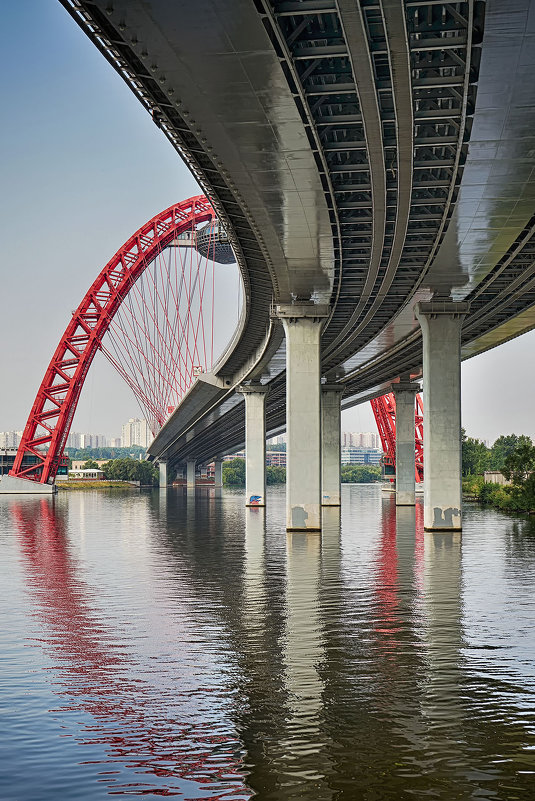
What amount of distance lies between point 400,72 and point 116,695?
15.1m

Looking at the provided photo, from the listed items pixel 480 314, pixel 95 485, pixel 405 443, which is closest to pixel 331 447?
pixel 405 443

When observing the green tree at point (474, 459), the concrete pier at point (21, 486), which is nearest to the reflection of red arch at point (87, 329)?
the concrete pier at point (21, 486)

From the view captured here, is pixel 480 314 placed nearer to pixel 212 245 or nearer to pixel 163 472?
pixel 212 245

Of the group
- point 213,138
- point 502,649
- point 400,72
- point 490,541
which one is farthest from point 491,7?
point 490,541

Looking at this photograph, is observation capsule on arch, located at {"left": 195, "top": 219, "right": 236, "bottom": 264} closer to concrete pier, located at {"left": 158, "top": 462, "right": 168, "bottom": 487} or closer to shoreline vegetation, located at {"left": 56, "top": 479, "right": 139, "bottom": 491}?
shoreline vegetation, located at {"left": 56, "top": 479, "right": 139, "bottom": 491}

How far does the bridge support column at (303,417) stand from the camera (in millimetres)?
47062

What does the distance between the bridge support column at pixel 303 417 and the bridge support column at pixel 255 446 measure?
1172 inches

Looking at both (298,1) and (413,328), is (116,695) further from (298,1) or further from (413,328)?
(413,328)

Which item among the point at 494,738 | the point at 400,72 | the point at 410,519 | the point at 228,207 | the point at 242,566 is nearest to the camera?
the point at 494,738

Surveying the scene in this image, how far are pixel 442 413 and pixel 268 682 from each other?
116 ft

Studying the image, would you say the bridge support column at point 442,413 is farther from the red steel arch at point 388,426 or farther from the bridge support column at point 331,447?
the red steel arch at point 388,426

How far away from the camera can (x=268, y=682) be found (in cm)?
1351

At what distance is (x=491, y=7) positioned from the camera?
60.1 feet

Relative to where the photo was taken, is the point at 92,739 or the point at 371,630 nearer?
the point at 92,739
